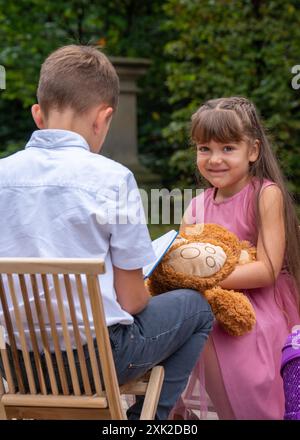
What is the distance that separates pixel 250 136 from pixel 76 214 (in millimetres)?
1041

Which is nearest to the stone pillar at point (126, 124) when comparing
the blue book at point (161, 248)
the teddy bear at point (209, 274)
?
the teddy bear at point (209, 274)

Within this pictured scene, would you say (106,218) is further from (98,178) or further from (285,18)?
(285,18)

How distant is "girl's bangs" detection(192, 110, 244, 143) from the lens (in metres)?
2.78

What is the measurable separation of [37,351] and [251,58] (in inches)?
249

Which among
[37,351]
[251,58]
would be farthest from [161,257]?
[251,58]

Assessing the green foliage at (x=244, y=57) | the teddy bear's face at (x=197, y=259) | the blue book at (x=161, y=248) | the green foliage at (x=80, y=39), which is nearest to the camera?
the blue book at (x=161, y=248)

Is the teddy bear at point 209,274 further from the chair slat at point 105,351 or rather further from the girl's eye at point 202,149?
the chair slat at point 105,351

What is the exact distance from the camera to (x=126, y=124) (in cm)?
890

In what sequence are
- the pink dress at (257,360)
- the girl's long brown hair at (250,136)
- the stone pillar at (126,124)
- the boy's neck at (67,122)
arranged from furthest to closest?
the stone pillar at (126,124)
the girl's long brown hair at (250,136)
the pink dress at (257,360)
the boy's neck at (67,122)

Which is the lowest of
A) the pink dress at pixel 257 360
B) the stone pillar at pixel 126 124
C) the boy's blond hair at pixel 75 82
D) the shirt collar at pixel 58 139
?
the stone pillar at pixel 126 124

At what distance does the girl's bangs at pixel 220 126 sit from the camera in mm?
2777

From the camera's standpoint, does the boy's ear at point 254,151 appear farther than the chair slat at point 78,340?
Yes

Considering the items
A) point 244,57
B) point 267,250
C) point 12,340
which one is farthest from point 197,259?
point 244,57

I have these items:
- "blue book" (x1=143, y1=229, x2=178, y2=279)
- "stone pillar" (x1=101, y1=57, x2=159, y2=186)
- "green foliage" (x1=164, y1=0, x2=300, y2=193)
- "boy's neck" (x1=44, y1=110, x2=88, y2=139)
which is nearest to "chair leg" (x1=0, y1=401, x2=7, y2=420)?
"blue book" (x1=143, y1=229, x2=178, y2=279)
